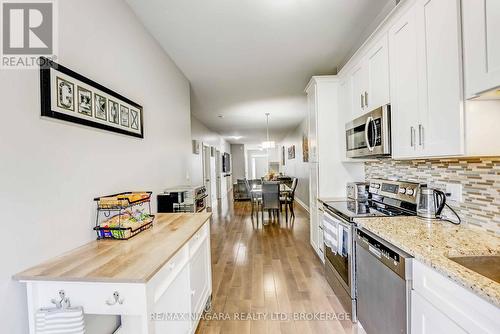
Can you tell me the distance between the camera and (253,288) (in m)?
2.65

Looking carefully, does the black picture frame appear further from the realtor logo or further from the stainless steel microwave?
the stainless steel microwave

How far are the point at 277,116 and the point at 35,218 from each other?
19.4 feet

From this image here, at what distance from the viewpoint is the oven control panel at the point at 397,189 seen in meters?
1.90

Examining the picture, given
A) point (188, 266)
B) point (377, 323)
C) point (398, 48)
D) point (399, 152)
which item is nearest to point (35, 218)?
point (188, 266)

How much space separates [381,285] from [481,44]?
134cm

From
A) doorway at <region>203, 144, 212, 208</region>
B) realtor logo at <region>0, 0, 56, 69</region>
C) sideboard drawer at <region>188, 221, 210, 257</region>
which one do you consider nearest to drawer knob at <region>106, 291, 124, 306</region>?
sideboard drawer at <region>188, 221, 210, 257</region>

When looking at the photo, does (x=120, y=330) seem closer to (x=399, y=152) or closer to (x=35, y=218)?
(x=35, y=218)

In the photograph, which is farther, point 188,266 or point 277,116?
point 277,116

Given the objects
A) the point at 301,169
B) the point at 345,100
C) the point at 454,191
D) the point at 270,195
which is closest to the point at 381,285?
the point at 454,191

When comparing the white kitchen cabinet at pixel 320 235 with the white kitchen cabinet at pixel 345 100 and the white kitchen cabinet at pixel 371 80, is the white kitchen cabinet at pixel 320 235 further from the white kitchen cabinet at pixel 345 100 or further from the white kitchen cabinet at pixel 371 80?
the white kitchen cabinet at pixel 371 80

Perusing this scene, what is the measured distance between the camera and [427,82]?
149 cm

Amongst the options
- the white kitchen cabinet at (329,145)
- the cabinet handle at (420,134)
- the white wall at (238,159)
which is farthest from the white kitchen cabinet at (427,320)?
the white wall at (238,159)

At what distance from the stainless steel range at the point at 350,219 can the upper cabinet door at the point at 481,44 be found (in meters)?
0.93

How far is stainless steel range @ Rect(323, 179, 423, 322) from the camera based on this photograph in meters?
1.99
